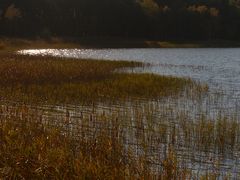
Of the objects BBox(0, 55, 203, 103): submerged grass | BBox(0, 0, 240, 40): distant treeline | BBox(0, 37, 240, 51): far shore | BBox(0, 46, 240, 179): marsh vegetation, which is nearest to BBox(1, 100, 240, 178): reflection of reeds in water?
BBox(0, 46, 240, 179): marsh vegetation

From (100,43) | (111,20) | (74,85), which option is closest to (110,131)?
(74,85)

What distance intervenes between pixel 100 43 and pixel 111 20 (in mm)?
13095

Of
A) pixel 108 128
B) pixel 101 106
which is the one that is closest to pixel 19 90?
pixel 101 106

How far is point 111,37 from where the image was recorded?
121 meters

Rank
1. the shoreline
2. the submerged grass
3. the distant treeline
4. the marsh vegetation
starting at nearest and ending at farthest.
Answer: the marsh vegetation → the submerged grass → the shoreline → the distant treeline

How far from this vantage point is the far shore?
96.4m

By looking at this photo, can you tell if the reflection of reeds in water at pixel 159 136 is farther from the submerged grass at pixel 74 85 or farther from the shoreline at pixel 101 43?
the shoreline at pixel 101 43

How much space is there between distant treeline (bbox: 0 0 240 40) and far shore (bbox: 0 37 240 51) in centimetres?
429

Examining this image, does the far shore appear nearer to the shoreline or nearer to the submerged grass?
the shoreline

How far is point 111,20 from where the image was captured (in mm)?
124375

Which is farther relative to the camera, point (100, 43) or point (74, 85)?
point (100, 43)

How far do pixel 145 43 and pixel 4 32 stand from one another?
1492 inches

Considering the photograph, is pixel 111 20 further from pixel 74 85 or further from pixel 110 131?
pixel 110 131

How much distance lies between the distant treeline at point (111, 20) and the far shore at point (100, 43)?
14.1ft
